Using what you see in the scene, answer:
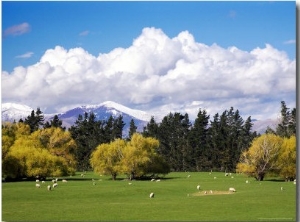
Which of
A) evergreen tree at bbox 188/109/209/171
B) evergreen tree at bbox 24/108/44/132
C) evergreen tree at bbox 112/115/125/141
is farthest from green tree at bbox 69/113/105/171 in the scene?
evergreen tree at bbox 188/109/209/171

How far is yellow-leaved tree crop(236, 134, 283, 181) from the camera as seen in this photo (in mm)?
44594

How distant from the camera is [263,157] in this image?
146 ft

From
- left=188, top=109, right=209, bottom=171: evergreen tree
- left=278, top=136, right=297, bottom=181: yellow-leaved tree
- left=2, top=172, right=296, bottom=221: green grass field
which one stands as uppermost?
left=188, top=109, right=209, bottom=171: evergreen tree

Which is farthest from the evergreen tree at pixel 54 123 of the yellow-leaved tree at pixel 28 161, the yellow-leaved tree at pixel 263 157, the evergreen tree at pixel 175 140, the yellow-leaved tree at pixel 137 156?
the yellow-leaved tree at pixel 263 157

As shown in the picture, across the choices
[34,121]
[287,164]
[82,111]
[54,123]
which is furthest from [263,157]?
[34,121]

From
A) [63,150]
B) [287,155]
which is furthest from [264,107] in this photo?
[63,150]

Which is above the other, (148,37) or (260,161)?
(148,37)

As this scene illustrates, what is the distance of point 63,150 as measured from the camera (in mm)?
58812

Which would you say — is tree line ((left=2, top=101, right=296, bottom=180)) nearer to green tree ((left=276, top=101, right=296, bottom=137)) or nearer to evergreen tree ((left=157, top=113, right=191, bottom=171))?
evergreen tree ((left=157, top=113, right=191, bottom=171))

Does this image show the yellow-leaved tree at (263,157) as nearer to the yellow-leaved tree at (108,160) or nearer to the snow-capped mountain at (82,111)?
the yellow-leaved tree at (108,160)

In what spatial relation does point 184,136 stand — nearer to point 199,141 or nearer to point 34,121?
point 199,141

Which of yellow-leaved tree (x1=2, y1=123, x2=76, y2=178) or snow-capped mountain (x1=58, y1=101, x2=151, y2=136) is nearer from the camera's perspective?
yellow-leaved tree (x1=2, y1=123, x2=76, y2=178)

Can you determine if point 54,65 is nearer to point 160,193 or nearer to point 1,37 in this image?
point 1,37

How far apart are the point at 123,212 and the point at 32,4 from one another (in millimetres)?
9321
